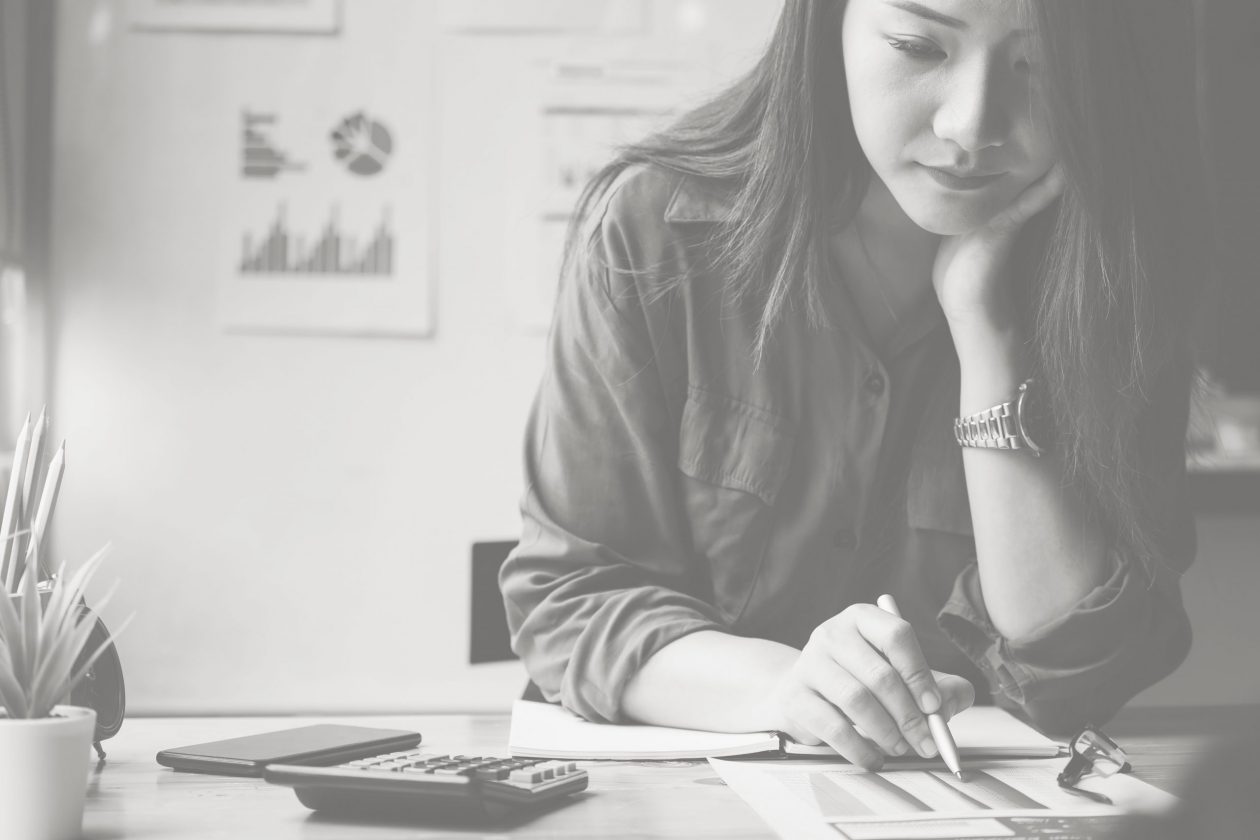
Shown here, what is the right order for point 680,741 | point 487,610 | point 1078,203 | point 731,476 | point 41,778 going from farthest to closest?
1. point 487,610
2. point 731,476
3. point 1078,203
4. point 680,741
5. point 41,778

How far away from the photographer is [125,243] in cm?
254

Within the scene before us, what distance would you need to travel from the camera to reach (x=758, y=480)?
3.45ft

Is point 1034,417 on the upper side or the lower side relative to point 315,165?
lower

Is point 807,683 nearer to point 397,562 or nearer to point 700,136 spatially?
point 700,136

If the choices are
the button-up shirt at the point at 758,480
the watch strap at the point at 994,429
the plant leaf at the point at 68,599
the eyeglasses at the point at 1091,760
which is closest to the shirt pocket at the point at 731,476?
the button-up shirt at the point at 758,480

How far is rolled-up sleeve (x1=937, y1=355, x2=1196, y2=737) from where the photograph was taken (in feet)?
3.12

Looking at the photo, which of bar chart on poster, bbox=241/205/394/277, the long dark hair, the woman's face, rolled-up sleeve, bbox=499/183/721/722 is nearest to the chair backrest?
rolled-up sleeve, bbox=499/183/721/722

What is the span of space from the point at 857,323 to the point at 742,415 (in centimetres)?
13

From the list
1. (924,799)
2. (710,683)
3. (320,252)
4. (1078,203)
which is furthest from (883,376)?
(320,252)

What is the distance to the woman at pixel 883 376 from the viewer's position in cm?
88

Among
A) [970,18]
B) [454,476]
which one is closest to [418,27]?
[454,476]

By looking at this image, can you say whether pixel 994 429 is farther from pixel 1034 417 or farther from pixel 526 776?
pixel 526 776

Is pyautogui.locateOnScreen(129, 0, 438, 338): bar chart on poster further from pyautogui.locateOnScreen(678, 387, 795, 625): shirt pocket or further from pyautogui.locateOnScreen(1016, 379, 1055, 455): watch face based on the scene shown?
pyautogui.locateOnScreen(1016, 379, 1055, 455): watch face

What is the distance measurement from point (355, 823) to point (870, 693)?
31 centimetres
